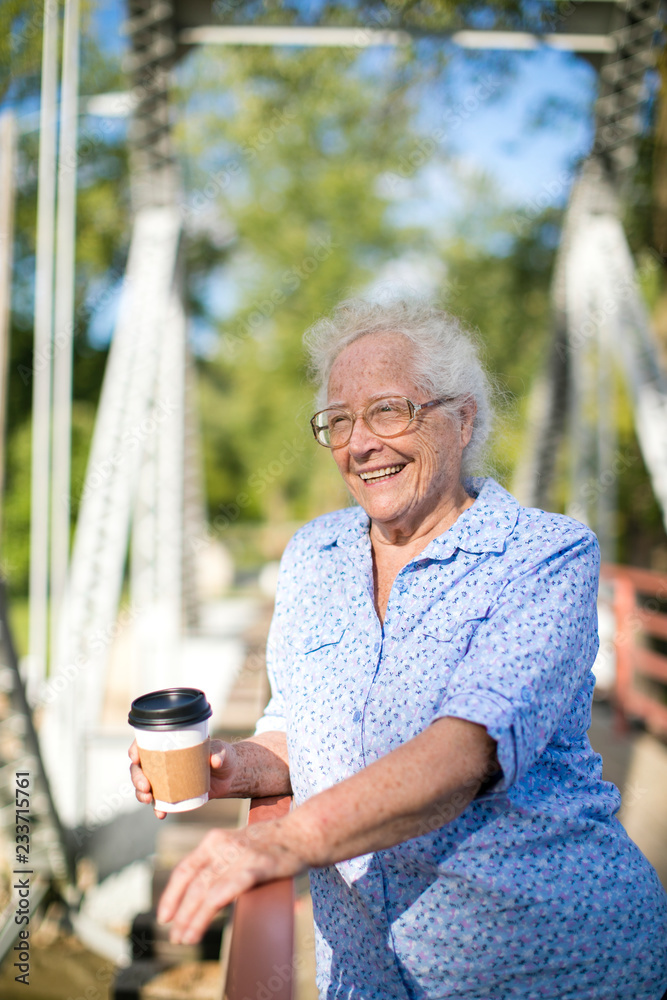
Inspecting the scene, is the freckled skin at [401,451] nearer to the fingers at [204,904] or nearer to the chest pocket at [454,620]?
the chest pocket at [454,620]

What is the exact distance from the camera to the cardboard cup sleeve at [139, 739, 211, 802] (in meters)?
1.22

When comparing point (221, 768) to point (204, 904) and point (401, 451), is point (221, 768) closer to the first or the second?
point (204, 904)

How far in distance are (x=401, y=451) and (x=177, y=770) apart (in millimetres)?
714

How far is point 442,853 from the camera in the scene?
1243mm

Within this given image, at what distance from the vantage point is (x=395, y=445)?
4.92 feet

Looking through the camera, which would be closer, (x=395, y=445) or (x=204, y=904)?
(x=204, y=904)

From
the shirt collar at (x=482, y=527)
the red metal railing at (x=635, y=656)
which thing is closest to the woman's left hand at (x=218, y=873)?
the shirt collar at (x=482, y=527)

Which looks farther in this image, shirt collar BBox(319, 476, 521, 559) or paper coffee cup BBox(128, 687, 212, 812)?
shirt collar BBox(319, 476, 521, 559)

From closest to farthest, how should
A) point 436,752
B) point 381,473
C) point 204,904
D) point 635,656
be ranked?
point 204,904 < point 436,752 < point 381,473 < point 635,656

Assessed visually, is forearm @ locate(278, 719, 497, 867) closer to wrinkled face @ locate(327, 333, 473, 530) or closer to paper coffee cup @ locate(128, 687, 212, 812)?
paper coffee cup @ locate(128, 687, 212, 812)

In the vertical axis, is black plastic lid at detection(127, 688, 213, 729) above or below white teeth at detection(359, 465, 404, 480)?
below

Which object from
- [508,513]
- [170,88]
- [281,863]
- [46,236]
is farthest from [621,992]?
[170,88]

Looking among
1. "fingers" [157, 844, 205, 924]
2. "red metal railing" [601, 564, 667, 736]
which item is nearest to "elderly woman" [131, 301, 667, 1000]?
"fingers" [157, 844, 205, 924]

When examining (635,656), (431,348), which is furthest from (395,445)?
(635,656)
